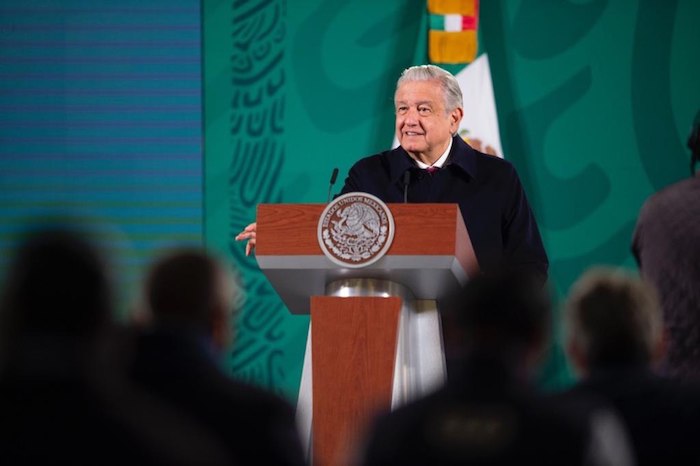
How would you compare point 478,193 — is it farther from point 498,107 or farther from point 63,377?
point 63,377

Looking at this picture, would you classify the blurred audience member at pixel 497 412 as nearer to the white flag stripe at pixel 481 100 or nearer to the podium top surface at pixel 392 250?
the podium top surface at pixel 392 250

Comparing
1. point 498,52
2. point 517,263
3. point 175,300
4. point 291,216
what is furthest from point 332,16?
point 175,300

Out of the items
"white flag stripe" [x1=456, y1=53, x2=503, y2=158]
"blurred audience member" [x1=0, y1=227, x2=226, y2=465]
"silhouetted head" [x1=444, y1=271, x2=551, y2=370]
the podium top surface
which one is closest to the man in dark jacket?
the podium top surface

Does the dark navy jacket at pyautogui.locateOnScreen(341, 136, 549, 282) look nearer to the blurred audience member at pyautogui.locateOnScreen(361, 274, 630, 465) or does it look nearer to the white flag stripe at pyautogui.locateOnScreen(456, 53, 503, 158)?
the blurred audience member at pyautogui.locateOnScreen(361, 274, 630, 465)

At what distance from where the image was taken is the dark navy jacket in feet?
13.0

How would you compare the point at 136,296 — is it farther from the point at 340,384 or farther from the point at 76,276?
the point at 76,276

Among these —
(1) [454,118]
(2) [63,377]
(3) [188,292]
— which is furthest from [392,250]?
(2) [63,377]

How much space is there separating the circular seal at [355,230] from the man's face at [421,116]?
969 mm

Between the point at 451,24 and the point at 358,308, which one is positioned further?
the point at 451,24

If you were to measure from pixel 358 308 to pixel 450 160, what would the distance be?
1117 mm

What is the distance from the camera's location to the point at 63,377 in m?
1.65

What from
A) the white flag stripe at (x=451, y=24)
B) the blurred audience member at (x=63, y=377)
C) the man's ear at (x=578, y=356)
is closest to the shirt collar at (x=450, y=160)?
the man's ear at (x=578, y=356)

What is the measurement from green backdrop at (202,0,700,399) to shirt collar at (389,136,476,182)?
7.32ft

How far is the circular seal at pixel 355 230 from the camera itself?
3.19 meters
